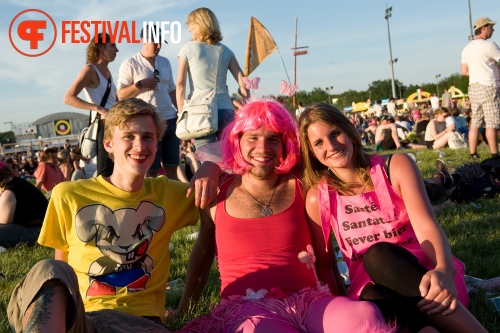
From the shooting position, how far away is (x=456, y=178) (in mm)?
5727

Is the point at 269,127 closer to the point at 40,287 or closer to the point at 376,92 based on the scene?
the point at 40,287

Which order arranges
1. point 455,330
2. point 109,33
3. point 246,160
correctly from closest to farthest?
point 455,330
point 246,160
point 109,33

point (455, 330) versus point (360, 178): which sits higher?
point (360, 178)

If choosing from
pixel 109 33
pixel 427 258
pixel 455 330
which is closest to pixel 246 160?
pixel 427 258

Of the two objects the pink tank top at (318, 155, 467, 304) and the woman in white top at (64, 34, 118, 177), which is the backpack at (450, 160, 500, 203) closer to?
the pink tank top at (318, 155, 467, 304)

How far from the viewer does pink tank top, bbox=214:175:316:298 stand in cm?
264

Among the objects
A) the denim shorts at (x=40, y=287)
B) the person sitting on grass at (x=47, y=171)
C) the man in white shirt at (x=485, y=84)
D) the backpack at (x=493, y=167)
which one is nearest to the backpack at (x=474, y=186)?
the backpack at (x=493, y=167)

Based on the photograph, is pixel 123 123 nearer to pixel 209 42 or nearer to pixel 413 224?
pixel 413 224

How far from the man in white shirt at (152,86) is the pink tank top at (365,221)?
2.97 meters

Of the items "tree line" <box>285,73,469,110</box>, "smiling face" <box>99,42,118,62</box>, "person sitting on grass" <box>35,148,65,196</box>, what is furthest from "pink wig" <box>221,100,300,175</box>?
"tree line" <box>285,73,469,110</box>

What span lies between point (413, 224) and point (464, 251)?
169cm

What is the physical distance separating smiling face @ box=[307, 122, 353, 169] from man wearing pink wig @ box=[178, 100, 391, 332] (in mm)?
154

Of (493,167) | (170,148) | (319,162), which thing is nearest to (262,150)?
(319,162)

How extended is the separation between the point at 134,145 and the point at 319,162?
0.99 metres
